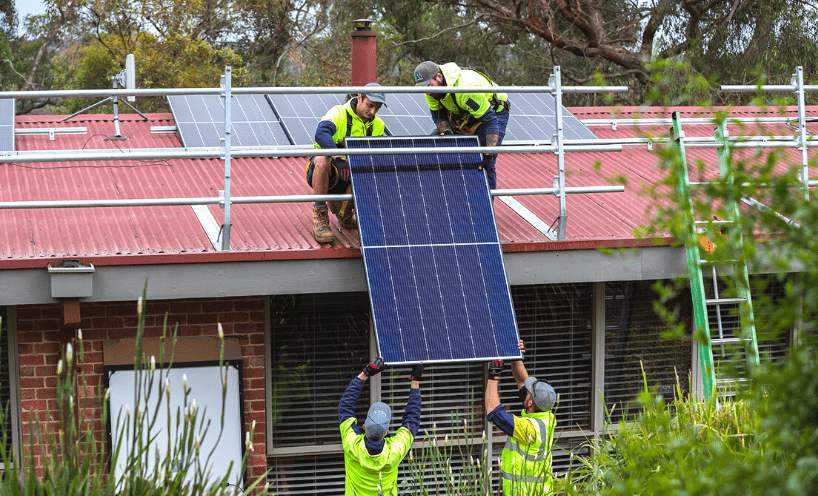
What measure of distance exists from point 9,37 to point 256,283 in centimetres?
3232

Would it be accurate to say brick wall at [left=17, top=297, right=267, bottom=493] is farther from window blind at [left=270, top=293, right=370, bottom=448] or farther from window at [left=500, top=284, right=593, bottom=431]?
window at [left=500, top=284, right=593, bottom=431]

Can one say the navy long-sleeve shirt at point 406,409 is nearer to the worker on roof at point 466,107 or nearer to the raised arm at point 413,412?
the raised arm at point 413,412

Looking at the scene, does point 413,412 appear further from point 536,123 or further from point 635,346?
point 536,123

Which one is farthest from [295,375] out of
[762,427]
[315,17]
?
[315,17]

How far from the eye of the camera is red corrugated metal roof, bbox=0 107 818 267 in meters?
6.16

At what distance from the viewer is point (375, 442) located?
5574mm

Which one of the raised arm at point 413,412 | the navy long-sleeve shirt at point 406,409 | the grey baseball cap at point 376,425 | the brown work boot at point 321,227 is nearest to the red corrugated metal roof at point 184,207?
the brown work boot at point 321,227

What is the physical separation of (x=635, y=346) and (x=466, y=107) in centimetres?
277

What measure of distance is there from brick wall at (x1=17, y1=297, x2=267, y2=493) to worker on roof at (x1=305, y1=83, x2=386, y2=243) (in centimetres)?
97

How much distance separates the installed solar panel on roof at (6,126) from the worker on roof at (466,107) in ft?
14.0

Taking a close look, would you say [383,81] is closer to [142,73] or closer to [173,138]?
[142,73]

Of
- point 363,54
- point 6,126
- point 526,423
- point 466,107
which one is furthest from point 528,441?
point 6,126

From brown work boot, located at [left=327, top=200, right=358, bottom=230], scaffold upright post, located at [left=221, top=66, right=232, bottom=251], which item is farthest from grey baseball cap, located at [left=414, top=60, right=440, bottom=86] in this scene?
scaffold upright post, located at [left=221, top=66, right=232, bottom=251]

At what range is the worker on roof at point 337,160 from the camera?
652 cm
